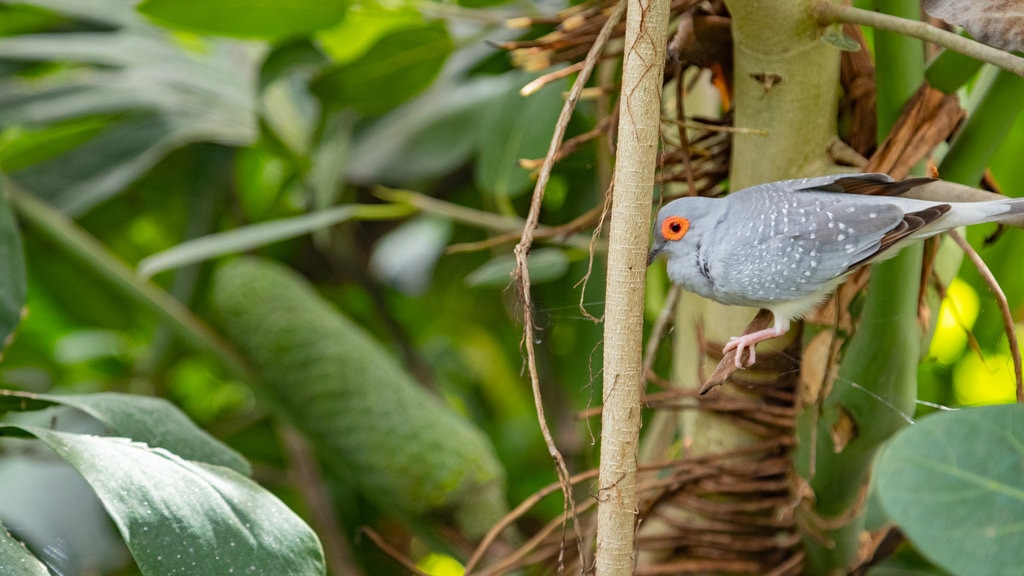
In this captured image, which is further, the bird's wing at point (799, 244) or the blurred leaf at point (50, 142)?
the blurred leaf at point (50, 142)

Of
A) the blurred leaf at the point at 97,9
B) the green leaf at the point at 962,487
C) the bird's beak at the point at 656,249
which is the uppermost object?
the blurred leaf at the point at 97,9

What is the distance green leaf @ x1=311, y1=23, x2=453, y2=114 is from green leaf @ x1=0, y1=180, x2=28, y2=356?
361 millimetres

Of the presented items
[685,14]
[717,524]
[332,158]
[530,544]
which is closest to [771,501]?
[717,524]

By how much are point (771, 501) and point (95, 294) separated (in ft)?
2.84

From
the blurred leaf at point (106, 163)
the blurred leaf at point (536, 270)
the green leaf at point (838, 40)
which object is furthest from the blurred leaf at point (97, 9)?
the green leaf at point (838, 40)

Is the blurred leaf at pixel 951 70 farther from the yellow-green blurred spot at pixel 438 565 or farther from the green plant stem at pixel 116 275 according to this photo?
A: the yellow-green blurred spot at pixel 438 565

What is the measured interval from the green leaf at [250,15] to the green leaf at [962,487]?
0.68 m

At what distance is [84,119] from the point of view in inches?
39.4

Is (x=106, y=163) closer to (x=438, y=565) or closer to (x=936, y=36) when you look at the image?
(x=438, y=565)

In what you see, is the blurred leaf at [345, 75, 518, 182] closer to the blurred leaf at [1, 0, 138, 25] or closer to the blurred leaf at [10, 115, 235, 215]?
the blurred leaf at [10, 115, 235, 215]

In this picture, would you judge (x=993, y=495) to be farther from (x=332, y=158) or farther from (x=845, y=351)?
(x=332, y=158)

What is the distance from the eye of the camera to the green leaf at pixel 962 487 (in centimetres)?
28

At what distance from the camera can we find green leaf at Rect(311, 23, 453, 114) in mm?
836

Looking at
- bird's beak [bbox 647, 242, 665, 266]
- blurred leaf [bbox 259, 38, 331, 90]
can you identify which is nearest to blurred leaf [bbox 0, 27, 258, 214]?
blurred leaf [bbox 259, 38, 331, 90]
